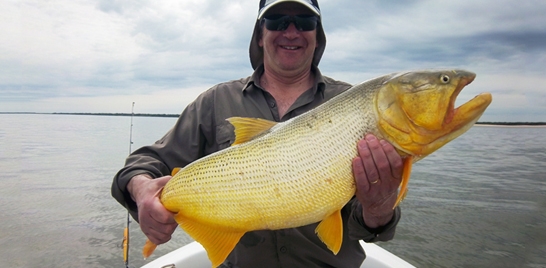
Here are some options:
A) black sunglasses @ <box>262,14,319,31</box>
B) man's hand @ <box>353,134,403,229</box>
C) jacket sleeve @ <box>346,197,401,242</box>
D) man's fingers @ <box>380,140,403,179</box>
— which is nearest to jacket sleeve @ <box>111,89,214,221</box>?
black sunglasses @ <box>262,14,319,31</box>

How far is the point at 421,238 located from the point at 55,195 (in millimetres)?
13515

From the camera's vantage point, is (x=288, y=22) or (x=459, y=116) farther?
(x=288, y=22)

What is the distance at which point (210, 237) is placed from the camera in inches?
94.9

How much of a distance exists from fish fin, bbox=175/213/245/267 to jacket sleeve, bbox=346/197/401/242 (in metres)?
1.07

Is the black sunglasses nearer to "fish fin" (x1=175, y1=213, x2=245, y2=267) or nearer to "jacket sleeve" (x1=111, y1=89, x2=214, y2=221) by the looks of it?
"jacket sleeve" (x1=111, y1=89, x2=214, y2=221)

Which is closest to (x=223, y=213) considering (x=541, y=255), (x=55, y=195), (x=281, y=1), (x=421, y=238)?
(x=281, y=1)

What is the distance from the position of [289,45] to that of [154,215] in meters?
2.11

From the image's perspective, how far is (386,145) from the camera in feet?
7.04

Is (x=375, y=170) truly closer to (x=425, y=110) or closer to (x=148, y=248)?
(x=425, y=110)

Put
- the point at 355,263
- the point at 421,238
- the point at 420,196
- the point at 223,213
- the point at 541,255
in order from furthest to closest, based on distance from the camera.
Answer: the point at 420,196 → the point at 421,238 → the point at 541,255 → the point at 355,263 → the point at 223,213

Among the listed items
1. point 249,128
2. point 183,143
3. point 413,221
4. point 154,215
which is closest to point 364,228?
point 249,128

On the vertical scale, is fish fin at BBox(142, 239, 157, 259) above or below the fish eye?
below

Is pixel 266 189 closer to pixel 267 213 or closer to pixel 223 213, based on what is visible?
pixel 267 213

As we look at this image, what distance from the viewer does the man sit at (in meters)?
2.55
